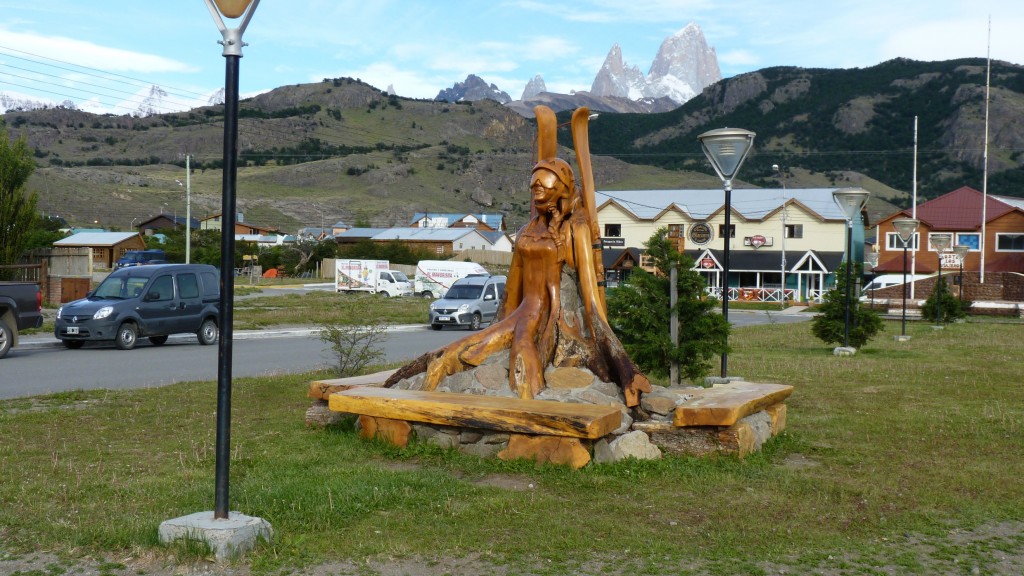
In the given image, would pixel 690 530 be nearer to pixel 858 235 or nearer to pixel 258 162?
pixel 858 235

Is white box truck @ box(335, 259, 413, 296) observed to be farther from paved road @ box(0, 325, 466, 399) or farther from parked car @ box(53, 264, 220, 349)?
parked car @ box(53, 264, 220, 349)

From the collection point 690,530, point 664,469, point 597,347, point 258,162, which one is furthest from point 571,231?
point 258,162

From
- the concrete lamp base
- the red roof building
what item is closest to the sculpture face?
the concrete lamp base

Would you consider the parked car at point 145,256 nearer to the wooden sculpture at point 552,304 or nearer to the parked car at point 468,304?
the parked car at point 468,304

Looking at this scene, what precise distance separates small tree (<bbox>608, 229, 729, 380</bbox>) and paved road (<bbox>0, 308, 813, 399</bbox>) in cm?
709

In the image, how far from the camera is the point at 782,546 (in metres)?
5.67

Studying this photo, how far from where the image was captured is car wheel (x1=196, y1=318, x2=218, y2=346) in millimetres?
21281

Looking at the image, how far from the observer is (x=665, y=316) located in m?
11.3

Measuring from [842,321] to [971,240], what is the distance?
44078mm

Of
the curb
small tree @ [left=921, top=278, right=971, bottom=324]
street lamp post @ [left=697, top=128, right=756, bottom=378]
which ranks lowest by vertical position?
the curb

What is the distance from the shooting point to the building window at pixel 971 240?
194ft

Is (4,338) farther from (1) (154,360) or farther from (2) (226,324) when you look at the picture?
(2) (226,324)

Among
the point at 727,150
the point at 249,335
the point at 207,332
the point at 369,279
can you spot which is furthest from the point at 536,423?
the point at 369,279

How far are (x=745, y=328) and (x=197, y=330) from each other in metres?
18.5
